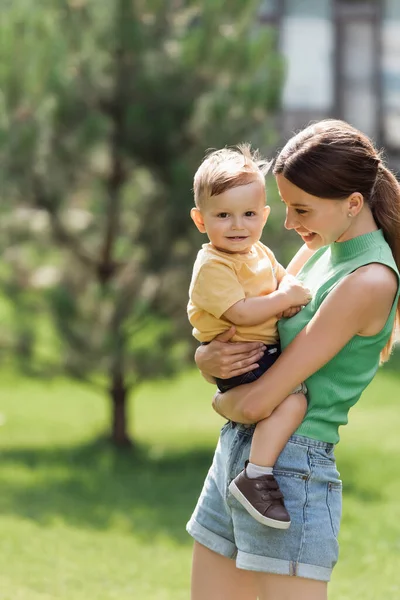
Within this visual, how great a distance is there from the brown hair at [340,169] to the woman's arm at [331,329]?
0.16 m

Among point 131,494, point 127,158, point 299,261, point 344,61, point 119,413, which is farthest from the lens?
point 344,61

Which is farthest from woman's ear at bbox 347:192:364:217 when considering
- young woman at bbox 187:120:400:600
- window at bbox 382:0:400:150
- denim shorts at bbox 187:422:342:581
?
window at bbox 382:0:400:150

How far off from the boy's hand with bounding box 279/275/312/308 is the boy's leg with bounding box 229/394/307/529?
0.66 feet

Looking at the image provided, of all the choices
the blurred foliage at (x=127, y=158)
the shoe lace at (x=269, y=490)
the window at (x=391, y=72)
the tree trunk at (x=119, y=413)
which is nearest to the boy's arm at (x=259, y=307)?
the shoe lace at (x=269, y=490)

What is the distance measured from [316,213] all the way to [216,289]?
0.27m

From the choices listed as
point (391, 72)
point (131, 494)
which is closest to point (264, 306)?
point (131, 494)

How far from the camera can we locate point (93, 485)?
6.85m

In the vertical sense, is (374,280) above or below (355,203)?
below

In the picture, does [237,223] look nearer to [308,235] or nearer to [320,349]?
[308,235]

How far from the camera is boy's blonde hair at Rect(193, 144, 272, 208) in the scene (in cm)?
230

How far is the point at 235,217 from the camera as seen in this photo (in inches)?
91.1

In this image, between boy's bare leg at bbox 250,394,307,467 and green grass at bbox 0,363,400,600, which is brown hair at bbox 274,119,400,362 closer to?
boy's bare leg at bbox 250,394,307,467

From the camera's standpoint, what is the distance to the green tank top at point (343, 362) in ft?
7.40

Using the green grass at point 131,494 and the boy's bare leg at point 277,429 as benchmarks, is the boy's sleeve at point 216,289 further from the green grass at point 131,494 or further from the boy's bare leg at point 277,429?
the green grass at point 131,494
